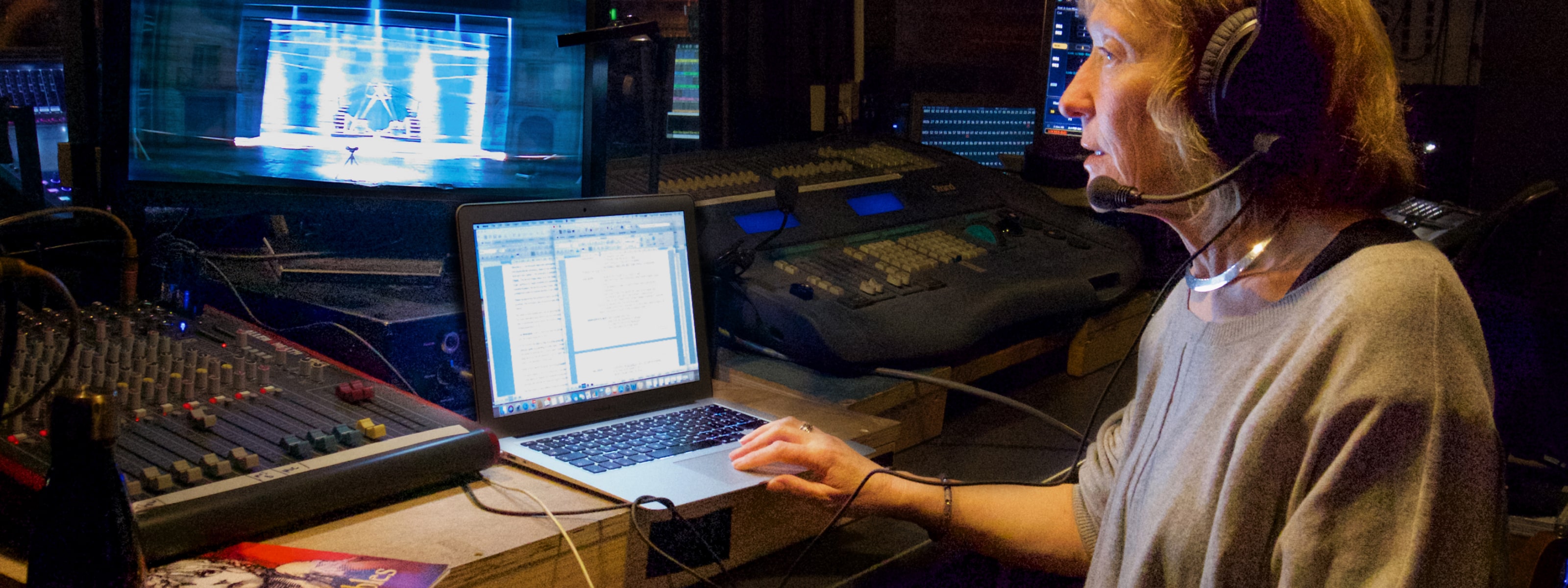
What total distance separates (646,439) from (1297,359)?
586 mm

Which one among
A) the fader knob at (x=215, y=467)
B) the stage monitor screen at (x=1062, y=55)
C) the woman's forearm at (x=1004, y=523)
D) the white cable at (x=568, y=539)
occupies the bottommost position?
the woman's forearm at (x=1004, y=523)

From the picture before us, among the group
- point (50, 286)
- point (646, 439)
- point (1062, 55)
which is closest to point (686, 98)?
point (1062, 55)

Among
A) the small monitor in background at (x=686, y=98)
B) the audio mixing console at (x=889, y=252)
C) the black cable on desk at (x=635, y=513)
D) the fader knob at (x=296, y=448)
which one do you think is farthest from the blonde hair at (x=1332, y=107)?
the small monitor in background at (x=686, y=98)

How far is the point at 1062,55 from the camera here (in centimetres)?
232

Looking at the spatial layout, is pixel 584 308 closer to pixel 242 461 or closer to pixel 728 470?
pixel 728 470

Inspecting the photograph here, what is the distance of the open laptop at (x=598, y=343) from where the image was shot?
987mm

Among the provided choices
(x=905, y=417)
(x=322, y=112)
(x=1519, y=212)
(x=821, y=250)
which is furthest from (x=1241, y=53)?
(x=1519, y=212)

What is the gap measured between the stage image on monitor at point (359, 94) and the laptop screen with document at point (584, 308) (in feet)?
0.57

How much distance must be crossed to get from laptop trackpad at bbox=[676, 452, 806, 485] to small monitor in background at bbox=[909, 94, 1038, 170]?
135 centimetres

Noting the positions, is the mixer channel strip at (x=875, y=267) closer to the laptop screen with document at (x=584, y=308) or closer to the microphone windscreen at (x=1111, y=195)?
the laptop screen with document at (x=584, y=308)

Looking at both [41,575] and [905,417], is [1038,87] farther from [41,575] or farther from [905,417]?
[41,575]

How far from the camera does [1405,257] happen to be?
69 centimetres

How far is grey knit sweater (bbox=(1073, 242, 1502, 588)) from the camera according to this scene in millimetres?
642

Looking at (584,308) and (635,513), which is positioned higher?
(584,308)
